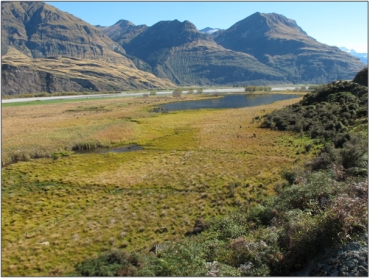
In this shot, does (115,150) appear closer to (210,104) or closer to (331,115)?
(331,115)

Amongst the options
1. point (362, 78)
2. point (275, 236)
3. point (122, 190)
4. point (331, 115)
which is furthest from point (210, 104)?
point (275, 236)

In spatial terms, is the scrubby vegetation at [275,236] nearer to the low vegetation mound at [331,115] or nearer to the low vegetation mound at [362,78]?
the low vegetation mound at [331,115]

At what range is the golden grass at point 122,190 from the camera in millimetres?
18172

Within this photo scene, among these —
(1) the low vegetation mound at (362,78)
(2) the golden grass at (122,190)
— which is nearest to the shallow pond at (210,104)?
(1) the low vegetation mound at (362,78)

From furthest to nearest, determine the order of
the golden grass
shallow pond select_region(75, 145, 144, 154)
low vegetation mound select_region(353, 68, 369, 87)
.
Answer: low vegetation mound select_region(353, 68, 369, 87) → shallow pond select_region(75, 145, 144, 154) → the golden grass

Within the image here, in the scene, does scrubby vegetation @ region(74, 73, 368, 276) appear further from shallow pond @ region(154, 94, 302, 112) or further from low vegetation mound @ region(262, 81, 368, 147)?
shallow pond @ region(154, 94, 302, 112)

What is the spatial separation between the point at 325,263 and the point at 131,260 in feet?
30.6

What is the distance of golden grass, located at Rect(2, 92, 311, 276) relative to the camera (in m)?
18.2

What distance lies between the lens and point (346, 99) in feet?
172

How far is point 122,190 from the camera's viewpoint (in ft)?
90.3

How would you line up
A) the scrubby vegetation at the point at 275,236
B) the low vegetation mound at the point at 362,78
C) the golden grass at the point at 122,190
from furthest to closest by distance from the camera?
the low vegetation mound at the point at 362,78 → the golden grass at the point at 122,190 → the scrubby vegetation at the point at 275,236

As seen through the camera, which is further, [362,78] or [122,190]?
[362,78]

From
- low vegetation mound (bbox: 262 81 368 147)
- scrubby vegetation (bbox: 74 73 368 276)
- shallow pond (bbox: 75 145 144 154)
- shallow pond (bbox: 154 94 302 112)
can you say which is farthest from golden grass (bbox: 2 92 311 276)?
shallow pond (bbox: 154 94 302 112)

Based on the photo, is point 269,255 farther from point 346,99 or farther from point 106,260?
point 346,99
